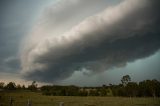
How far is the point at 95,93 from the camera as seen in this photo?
127 meters

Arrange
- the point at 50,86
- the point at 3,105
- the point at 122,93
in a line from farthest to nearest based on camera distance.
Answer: the point at 50,86, the point at 122,93, the point at 3,105

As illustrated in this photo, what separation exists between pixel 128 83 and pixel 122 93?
809 centimetres

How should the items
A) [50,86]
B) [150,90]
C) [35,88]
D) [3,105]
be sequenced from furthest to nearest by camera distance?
[35,88] < [50,86] < [150,90] < [3,105]

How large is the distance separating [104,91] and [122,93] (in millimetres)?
10196

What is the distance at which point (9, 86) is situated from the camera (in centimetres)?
15938

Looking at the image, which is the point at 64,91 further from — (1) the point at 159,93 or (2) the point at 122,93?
(1) the point at 159,93

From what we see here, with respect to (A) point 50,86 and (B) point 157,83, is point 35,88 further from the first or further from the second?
(B) point 157,83

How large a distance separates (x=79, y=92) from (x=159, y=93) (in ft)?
142

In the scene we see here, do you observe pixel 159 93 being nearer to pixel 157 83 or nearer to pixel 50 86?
pixel 157 83

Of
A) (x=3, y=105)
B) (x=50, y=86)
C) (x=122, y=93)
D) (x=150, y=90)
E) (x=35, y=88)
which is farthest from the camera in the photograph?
(x=35, y=88)

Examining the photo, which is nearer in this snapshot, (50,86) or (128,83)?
(128,83)

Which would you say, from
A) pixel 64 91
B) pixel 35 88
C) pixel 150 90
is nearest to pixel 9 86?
pixel 35 88

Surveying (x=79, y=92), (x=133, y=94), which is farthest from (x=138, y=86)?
(x=79, y=92)

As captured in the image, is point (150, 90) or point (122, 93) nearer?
point (150, 90)
